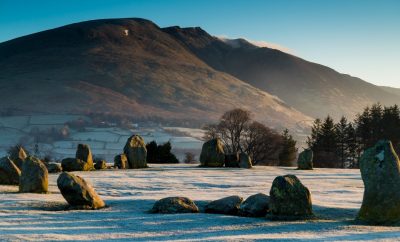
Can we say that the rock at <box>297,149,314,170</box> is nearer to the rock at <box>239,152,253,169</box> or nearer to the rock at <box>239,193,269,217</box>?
the rock at <box>239,152,253,169</box>

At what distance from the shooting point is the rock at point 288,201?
19438 mm

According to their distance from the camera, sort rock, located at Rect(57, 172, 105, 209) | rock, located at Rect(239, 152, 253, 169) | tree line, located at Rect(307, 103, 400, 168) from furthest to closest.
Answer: tree line, located at Rect(307, 103, 400, 168) < rock, located at Rect(239, 152, 253, 169) < rock, located at Rect(57, 172, 105, 209)

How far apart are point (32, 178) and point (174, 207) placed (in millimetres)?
8804

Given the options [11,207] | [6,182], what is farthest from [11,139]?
[11,207]

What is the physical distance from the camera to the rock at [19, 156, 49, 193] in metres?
25.5

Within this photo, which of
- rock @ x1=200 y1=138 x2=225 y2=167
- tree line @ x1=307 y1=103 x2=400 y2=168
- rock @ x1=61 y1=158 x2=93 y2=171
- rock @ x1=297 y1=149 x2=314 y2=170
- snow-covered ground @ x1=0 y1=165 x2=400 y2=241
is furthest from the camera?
tree line @ x1=307 y1=103 x2=400 y2=168

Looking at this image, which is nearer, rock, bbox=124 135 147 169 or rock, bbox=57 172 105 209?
rock, bbox=57 172 105 209

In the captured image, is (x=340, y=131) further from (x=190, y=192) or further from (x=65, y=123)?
(x=65, y=123)

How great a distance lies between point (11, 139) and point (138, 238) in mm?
141415

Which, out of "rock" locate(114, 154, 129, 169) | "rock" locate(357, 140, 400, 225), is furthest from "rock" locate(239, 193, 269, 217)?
"rock" locate(114, 154, 129, 169)

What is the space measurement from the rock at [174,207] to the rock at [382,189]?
6591 mm

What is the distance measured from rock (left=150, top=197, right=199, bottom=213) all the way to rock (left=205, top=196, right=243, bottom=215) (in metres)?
0.61

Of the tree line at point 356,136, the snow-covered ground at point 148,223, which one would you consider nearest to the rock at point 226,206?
the snow-covered ground at point 148,223

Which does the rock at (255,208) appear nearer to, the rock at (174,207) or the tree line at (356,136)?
the rock at (174,207)
